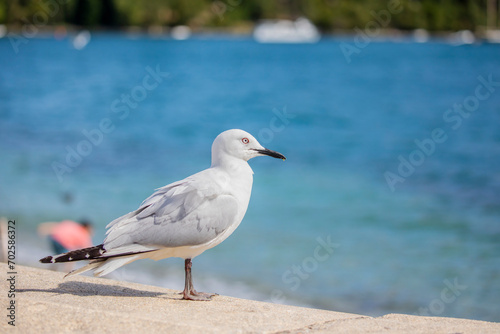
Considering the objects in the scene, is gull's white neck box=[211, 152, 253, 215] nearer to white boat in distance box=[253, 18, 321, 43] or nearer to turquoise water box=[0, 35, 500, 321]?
turquoise water box=[0, 35, 500, 321]

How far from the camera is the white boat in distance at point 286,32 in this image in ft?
282

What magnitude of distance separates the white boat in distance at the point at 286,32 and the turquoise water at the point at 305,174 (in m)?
49.3

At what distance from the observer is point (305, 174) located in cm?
1594

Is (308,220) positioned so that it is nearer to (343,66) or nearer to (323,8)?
(343,66)

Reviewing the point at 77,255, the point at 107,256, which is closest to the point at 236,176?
the point at 107,256

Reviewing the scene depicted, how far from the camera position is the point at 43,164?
17.0m

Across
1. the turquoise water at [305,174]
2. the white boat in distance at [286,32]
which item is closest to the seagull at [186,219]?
the turquoise water at [305,174]

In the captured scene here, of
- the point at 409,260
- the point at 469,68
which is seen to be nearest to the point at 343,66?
the point at 469,68

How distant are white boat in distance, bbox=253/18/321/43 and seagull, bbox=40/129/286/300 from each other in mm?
80139

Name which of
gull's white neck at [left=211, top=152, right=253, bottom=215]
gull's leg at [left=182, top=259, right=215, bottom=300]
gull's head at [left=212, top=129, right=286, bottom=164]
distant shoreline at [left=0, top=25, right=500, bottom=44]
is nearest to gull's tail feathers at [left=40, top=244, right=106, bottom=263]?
gull's leg at [left=182, top=259, right=215, bottom=300]

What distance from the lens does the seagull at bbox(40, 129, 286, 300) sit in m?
4.68

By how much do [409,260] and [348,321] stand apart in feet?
20.8

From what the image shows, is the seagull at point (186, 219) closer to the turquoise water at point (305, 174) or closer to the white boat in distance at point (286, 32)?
the turquoise water at point (305, 174)

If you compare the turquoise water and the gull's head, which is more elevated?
the gull's head
